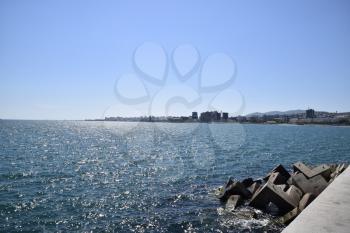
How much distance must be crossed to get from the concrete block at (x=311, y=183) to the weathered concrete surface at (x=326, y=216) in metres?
6.24

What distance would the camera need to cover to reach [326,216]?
847 cm

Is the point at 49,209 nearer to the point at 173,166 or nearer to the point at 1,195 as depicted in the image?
the point at 1,195

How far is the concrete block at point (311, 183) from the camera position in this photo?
17378mm

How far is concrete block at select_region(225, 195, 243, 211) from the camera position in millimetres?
18272

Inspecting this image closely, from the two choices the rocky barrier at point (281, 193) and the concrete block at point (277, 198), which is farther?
the concrete block at point (277, 198)

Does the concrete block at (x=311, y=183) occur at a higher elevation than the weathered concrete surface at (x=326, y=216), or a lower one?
lower

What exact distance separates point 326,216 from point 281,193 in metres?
8.22

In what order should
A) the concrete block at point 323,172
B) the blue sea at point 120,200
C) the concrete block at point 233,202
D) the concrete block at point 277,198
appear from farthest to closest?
the concrete block at point 323,172
the concrete block at point 233,202
the concrete block at point 277,198
the blue sea at point 120,200

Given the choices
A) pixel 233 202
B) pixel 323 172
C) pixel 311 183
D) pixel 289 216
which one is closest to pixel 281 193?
pixel 289 216

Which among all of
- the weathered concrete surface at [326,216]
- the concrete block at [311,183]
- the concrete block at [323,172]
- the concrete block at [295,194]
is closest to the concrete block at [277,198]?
the concrete block at [295,194]

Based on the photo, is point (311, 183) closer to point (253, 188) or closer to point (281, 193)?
point (281, 193)

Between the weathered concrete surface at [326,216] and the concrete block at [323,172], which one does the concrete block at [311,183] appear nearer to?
the concrete block at [323,172]

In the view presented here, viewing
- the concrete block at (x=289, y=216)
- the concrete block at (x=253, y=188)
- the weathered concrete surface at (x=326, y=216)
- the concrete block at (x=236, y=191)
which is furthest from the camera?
the concrete block at (x=253, y=188)

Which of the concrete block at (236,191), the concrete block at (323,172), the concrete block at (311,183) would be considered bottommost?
the concrete block at (236,191)
